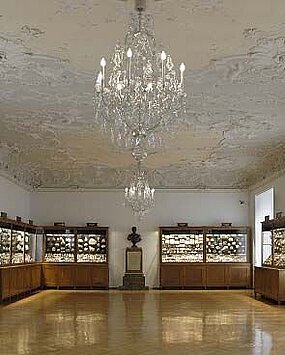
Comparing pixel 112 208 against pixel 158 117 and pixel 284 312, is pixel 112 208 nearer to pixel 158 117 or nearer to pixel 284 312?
pixel 284 312

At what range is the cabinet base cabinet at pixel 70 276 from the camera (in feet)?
74.2

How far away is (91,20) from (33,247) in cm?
1589

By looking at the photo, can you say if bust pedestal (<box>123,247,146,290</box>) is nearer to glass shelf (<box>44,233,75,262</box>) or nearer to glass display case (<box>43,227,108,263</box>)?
glass display case (<box>43,227,108,263</box>)

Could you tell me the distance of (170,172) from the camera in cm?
2184

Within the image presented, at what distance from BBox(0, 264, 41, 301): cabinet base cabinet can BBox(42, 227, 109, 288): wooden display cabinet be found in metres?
0.85

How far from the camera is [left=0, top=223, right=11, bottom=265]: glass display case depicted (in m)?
17.5

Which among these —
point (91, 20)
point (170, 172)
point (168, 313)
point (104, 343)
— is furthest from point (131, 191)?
point (91, 20)

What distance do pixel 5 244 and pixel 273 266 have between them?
7.56m

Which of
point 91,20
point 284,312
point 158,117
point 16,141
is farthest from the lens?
point 16,141

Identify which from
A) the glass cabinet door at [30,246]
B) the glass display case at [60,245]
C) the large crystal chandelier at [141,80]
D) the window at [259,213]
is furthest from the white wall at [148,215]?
the large crystal chandelier at [141,80]

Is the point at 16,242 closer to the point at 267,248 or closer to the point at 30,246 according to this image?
the point at 30,246

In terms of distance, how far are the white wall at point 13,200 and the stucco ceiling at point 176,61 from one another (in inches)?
22.4

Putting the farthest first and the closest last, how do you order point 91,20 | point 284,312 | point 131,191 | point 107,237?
point 107,237 → point 131,191 → point 284,312 → point 91,20

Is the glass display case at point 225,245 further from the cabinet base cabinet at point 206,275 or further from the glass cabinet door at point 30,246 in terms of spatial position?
the glass cabinet door at point 30,246
